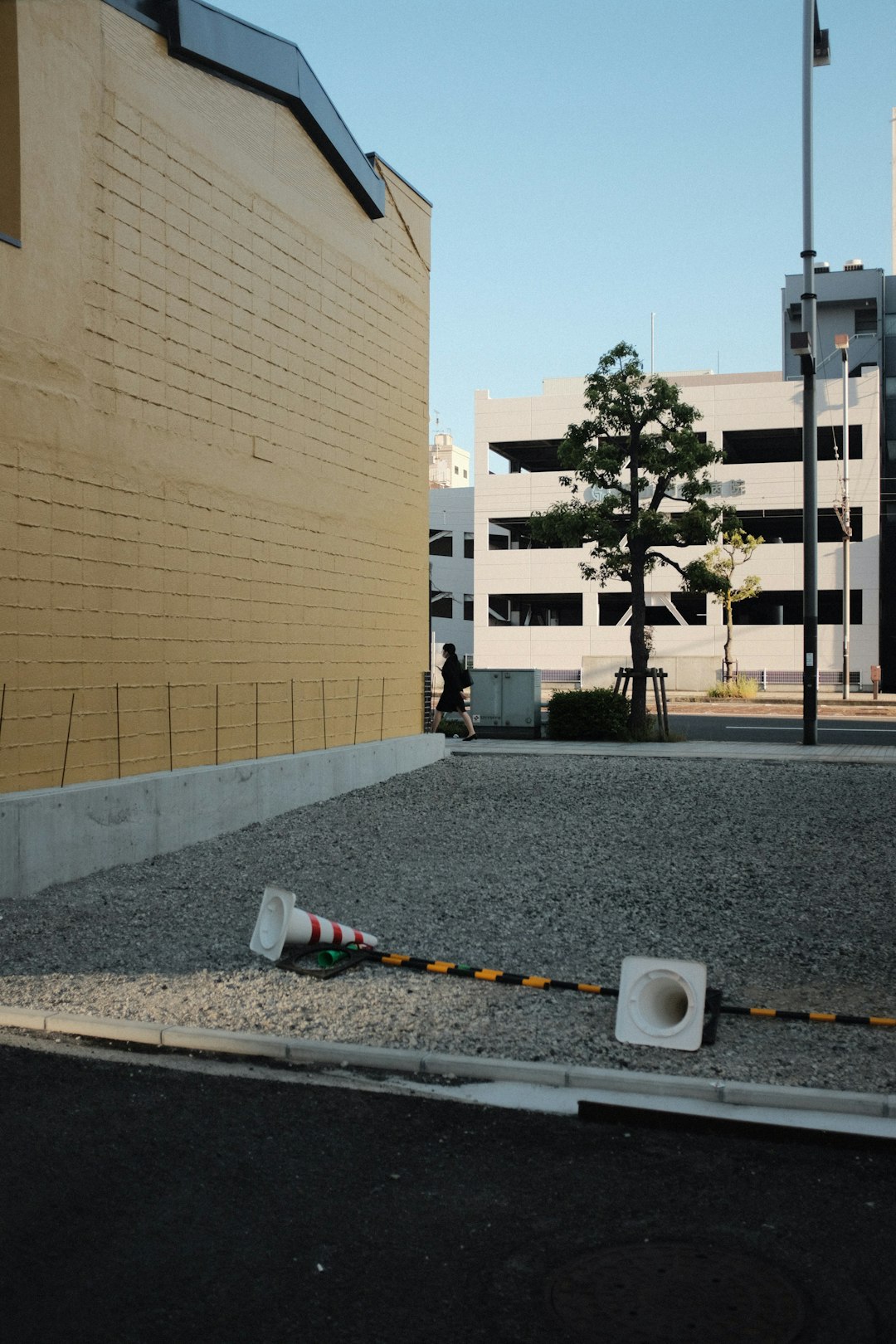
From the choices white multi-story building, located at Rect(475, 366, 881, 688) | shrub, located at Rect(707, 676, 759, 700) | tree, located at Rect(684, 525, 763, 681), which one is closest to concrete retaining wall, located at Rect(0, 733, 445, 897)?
tree, located at Rect(684, 525, 763, 681)

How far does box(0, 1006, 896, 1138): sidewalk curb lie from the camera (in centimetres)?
516

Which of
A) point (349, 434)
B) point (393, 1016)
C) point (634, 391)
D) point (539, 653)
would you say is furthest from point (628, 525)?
point (539, 653)

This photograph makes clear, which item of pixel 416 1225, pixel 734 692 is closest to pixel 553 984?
pixel 416 1225

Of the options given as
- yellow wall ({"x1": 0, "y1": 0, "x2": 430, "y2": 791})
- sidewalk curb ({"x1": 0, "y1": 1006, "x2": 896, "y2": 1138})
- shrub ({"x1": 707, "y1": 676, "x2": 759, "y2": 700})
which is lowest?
sidewalk curb ({"x1": 0, "y1": 1006, "x2": 896, "y2": 1138})

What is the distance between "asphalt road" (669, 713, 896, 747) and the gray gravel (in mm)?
7822

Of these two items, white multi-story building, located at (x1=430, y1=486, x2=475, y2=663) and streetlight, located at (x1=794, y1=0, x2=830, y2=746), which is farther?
white multi-story building, located at (x1=430, y1=486, x2=475, y2=663)

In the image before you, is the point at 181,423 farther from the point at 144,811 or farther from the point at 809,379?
the point at 809,379

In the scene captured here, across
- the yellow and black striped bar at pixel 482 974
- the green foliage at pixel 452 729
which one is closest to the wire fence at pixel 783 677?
the green foliage at pixel 452 729

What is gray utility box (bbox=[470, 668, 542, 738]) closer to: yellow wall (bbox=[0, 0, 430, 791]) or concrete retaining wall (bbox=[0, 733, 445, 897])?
yellow wall (bbox=[0, 0, 430, 791])

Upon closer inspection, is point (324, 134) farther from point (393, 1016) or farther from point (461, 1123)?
point (461, 1123)

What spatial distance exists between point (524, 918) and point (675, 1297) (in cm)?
514

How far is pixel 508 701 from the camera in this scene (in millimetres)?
22531

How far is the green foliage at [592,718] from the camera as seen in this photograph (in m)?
21.7

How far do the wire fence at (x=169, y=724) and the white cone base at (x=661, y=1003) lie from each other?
5.43m
